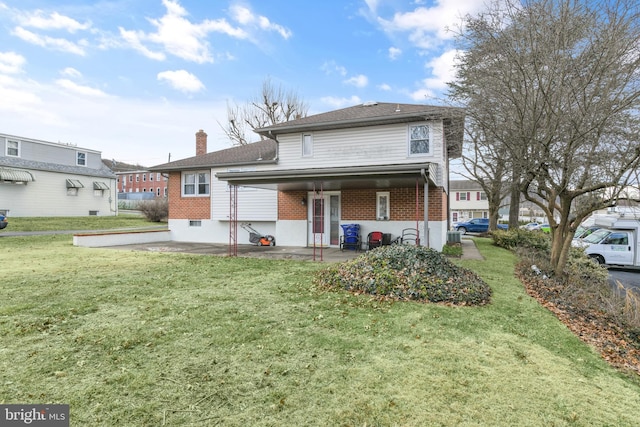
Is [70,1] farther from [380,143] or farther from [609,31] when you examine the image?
[609,31]

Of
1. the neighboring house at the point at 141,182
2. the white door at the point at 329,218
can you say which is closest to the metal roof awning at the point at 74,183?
the white door at the point at 329,218

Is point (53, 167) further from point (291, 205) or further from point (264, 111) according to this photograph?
point (291, 205)

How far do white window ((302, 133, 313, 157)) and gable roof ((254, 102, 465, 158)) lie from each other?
340mm

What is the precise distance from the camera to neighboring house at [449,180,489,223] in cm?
4547

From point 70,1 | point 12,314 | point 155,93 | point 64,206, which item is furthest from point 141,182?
point 12,314

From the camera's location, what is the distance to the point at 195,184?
1664 centimetres

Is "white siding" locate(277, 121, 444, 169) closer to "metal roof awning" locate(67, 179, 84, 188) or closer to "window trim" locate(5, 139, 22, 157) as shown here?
"metal roof awning" locate(67, 179, 84, 188)

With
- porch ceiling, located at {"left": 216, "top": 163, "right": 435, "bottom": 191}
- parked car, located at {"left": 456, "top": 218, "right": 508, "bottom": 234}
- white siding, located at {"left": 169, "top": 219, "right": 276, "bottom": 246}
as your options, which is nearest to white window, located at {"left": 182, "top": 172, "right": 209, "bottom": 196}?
white siding, located at {"left": 169, "top": 219, "right": 276, "bottom": 246}

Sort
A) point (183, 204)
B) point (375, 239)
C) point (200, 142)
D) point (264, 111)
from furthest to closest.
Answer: point (264, 111) < point (200, 142) < point (183, 204) < point (375, 239)

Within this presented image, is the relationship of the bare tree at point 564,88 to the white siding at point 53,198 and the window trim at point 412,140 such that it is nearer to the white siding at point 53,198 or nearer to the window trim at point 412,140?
the window trim at point 412,140

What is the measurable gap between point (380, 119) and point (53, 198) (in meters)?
25.8

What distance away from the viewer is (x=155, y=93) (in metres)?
17.3

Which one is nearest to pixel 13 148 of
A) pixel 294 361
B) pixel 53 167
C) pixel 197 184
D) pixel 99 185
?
pixel 53 167

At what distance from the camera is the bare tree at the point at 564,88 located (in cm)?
686
